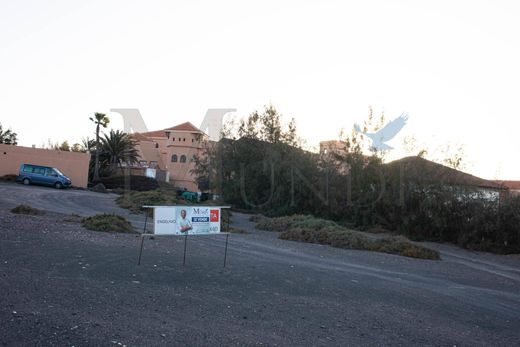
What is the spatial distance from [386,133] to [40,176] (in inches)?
1200

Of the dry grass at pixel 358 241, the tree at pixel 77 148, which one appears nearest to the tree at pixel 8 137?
the tree at pixel 77 148

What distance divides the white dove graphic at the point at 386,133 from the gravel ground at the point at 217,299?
15862 millimetres

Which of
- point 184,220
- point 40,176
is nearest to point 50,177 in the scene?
point 40,176

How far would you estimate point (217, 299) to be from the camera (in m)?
8.96

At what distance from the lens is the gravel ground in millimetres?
6746

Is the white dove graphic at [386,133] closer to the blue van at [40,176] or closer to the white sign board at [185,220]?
the white sign board at [185,220]

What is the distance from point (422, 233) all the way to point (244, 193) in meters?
14.9

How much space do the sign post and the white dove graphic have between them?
2129cm

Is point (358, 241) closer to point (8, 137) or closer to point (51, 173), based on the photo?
point (51, 173)

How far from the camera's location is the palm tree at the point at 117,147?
65.3 metres

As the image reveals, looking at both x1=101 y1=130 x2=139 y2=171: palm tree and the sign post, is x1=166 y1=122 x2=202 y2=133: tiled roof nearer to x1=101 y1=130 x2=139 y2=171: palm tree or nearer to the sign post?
x1=101 y1=130 x2=139 y2=171: palm tree

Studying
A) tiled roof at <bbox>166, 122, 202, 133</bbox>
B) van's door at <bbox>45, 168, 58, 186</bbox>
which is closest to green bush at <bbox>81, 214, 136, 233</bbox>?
van's door at <bbox>45, 168, 58, 186</bbox>

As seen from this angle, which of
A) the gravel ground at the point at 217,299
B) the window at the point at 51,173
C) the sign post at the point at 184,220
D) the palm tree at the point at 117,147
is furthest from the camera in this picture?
the palm tree at the point at 117,147

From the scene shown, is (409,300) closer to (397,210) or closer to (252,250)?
(252,250)
